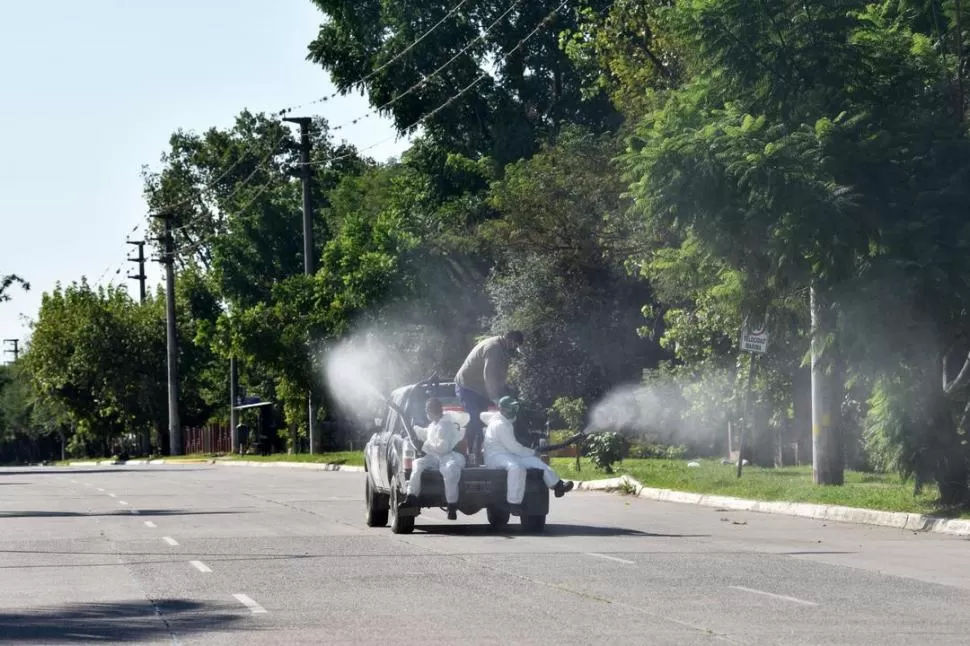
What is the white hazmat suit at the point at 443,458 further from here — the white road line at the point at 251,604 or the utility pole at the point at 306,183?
the utility pole at the point at 306,183

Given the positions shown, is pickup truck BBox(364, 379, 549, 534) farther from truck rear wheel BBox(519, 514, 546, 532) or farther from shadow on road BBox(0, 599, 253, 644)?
shadow on road BBox(0, 599, 253, 644)

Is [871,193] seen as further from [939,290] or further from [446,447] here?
[446,447]

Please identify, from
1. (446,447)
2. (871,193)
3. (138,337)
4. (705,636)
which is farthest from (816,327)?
(138,337)

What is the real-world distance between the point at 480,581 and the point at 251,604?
237 cm

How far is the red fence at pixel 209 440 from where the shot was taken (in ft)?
344

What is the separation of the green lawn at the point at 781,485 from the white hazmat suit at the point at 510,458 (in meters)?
5.34

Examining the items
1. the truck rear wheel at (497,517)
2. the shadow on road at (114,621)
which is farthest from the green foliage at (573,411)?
the shadow on road at (114,621)

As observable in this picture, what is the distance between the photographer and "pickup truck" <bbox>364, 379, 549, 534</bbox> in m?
21.1

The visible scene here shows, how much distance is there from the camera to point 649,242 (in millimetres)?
43781

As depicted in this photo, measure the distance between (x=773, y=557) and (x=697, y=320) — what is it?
23.5 metres

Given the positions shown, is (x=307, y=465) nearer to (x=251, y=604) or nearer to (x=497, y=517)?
(x=497, y=517)

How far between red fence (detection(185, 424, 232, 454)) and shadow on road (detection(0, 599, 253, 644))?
88.4m

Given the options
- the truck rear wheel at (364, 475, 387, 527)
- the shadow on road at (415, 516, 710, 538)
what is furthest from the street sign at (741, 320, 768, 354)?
the truck rear wheel at (364, 475, 387, 527)

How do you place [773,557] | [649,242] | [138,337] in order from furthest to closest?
[138,337] → [649,242] → [773,557]
